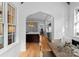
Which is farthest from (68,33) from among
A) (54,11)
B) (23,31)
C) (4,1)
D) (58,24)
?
(4,1)

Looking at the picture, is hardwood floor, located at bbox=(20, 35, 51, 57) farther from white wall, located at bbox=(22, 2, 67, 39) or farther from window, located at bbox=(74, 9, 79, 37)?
window, located at bbox=(74, 9, 79, 37)

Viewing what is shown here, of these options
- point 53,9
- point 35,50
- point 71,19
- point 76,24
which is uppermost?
point 53,9

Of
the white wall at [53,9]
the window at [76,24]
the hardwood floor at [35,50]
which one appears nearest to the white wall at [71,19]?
the window at [76,24]

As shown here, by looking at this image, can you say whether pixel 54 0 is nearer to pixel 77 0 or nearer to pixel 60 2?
pixel 60 2

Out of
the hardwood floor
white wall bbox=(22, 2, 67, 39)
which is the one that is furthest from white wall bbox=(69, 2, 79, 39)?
the hardwood floor

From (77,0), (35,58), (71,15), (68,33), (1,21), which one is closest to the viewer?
(1,21)

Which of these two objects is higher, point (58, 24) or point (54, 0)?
point (54, 0)

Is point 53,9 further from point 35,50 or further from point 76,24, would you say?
point 35,50

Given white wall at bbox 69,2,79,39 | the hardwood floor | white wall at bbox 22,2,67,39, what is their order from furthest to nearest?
white wall at bbox 22,2,67,39
white wall at bbox 69,2,79,39
the hardwood floor

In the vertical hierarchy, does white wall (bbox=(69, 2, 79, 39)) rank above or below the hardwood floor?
above

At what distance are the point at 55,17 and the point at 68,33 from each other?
128 cm

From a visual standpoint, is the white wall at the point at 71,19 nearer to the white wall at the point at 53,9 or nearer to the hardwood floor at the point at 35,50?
the white wall at the point at 53,9

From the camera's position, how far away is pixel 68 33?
27.9ft

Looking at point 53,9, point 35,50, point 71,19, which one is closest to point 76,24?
point 71,19
